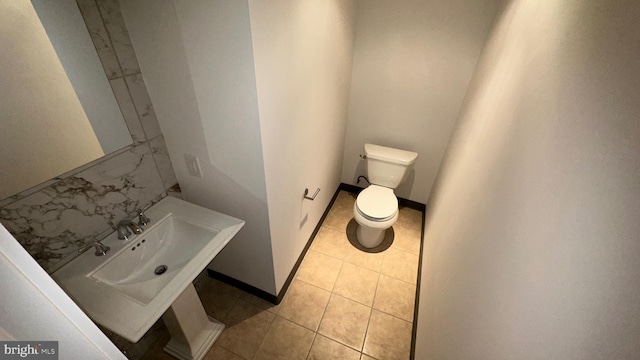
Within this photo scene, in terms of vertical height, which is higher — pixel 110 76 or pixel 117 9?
pixel 117 9

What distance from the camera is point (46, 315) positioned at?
39 centimetres

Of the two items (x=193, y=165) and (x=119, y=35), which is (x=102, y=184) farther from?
(x=119, y=35)

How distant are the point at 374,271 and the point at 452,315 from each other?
99cm

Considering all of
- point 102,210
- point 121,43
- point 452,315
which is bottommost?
point 452,315

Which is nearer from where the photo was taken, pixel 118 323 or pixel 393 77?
pixel 118 323

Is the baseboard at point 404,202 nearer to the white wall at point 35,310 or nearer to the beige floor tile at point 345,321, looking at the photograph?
the beige floor tile at point 345,321

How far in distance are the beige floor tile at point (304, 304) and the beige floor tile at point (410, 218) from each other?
1.07 metres

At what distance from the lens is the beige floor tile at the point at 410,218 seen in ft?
→ 7.86

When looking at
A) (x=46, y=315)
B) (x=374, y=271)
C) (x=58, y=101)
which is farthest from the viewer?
(x=374, y=271)

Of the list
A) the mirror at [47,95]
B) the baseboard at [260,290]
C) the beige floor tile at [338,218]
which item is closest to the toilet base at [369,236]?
the beige floor tile at [338,218]

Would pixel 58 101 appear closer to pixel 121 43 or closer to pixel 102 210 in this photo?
pixel 121 43

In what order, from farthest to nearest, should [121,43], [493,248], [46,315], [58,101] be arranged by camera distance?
[121,43] → [58,101] → [493,248] → [46,315]

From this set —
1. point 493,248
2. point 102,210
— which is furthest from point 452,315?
point 102,210

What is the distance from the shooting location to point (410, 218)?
8.11 feet
